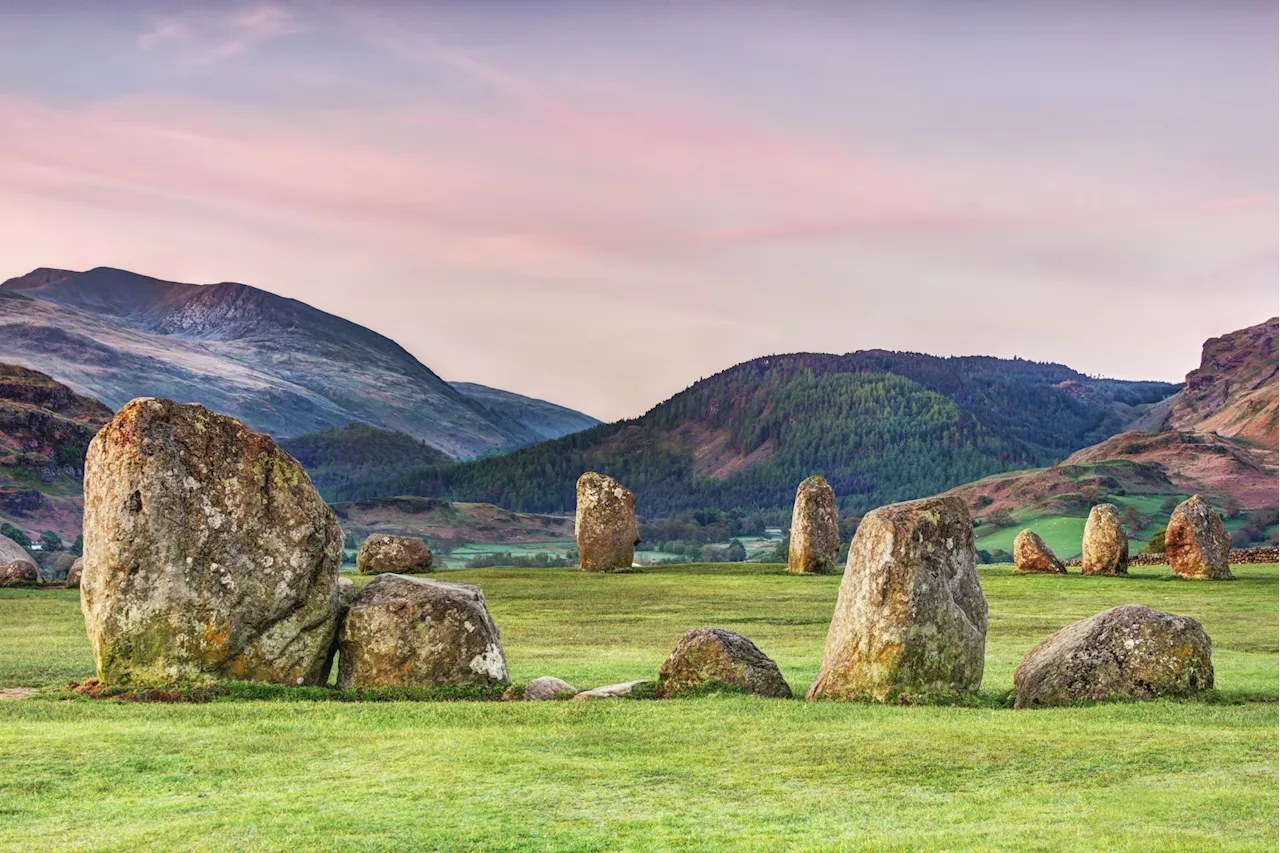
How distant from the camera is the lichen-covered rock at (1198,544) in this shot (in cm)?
5353

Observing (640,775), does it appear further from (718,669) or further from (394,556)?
(394,556)

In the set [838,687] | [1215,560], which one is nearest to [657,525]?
[1215,560]

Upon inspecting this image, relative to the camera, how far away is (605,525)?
62844 mm

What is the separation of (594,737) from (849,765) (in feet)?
12.6

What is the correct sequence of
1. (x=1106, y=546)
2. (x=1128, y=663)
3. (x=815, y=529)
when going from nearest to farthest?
(x=1128, y=663)
(x=1106, y=546)
(x=815, y=529)

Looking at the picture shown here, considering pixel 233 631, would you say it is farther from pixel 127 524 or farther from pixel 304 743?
pixel 304 743

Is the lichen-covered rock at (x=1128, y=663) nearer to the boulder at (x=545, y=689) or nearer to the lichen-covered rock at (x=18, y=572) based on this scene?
the boulder at (x=545, y=689)

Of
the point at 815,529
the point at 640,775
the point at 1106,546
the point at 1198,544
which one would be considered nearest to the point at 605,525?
the point at 815,529

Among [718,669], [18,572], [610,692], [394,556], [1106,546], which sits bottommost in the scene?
[18,572]

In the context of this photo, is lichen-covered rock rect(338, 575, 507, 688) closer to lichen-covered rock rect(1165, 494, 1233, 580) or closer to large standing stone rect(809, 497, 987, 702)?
large standing stone rect(809, 497, 987, 702)

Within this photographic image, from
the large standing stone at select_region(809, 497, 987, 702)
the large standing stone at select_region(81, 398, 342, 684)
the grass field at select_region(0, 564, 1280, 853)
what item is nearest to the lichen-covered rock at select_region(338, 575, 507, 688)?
the large standing stone at select_region(81, 398, 342, 684)

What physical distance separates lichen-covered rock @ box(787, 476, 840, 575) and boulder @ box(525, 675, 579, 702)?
38.7m

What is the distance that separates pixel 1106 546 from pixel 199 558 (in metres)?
45.3

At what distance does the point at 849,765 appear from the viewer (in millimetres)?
16234
